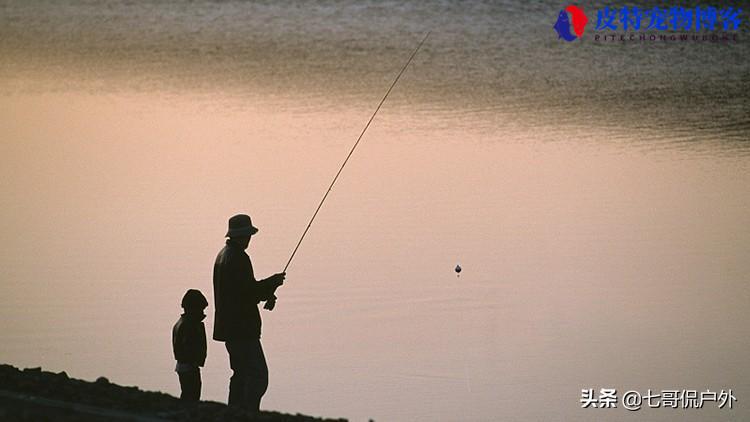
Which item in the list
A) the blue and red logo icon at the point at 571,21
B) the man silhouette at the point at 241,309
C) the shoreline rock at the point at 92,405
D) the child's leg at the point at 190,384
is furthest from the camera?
the blue and red logo icon at the point at 571,21

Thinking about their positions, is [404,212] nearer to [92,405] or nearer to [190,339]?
[190,339]

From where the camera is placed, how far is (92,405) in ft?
18.7

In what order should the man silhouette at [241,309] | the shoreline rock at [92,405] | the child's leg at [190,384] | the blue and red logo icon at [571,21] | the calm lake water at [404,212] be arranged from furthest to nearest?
the blue and red logo icon at [571,21] → the calm lake water at [404,212] → the child's leg at [190,384] → the man silhouette at [241,309] → the shoreline rock at [92,405]

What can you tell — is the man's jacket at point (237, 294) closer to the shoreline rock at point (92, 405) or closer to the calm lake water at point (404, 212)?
the shoreline rock at point (92, 405)

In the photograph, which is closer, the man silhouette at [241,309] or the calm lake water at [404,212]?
the man silhouette at [241,309]

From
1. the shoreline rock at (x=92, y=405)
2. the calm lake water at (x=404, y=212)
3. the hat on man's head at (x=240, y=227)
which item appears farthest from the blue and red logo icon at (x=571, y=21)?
the shoreline rock at (x=92, y=405)

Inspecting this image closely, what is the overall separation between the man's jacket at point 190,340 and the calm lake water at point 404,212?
4.02 feet

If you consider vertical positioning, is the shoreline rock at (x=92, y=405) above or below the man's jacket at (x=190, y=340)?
below

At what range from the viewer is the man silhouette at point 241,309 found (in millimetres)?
6309

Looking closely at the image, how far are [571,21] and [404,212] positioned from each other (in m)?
12.9

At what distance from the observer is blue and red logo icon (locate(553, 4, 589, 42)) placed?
73.8 ft

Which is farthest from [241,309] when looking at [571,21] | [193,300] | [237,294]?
[571,21]

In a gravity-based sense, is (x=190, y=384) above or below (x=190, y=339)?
below

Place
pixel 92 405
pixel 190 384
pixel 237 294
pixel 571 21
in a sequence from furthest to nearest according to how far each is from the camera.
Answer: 1. pixel 571 21
2. pixel 190 384
3. pixel 237 294
4. pixel 92 405
